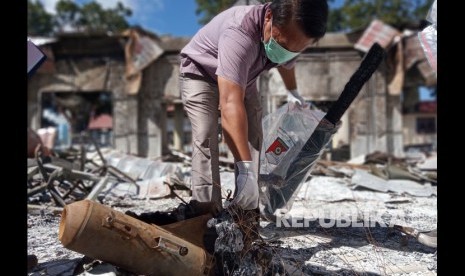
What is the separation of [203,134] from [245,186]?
423mm

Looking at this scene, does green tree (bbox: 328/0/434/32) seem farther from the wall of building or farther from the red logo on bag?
the red logo on bag

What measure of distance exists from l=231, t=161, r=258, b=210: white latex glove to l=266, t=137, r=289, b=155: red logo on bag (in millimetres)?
830

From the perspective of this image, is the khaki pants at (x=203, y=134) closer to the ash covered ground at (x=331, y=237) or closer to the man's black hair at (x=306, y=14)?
the ash covered ground at (x=331, y=237)

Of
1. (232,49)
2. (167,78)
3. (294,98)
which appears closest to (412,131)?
(167,78)

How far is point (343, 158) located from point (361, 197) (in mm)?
6993

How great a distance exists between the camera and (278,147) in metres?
2.68

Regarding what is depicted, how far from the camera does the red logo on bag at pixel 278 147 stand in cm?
267

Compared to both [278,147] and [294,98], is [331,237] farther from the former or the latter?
[294,98]

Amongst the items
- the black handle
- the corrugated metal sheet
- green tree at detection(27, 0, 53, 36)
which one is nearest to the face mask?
the black handle

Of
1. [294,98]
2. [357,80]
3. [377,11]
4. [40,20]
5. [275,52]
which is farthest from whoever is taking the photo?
[40,20]

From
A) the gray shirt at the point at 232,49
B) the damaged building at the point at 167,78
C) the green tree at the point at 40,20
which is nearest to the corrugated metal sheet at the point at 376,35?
the damaged building at the point at 167,78

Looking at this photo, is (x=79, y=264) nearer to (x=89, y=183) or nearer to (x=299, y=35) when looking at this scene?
(x=299, y=35)

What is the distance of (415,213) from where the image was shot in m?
3.58

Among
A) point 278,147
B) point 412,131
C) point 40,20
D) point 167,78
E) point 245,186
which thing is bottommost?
point 245,186
